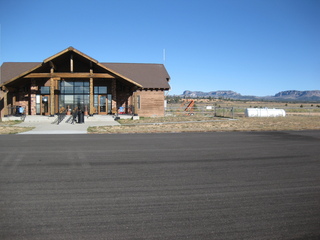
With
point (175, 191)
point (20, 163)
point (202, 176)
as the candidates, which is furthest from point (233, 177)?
point (20, 163)

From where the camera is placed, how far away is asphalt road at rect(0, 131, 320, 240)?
4.54m

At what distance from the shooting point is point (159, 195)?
19.9 ft

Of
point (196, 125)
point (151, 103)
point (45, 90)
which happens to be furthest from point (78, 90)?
point (196, 125)

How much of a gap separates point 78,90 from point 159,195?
2593 centimetres

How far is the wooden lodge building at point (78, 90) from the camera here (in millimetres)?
27531

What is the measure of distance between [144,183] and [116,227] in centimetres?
233

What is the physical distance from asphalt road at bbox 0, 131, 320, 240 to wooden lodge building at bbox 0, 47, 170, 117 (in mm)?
17775

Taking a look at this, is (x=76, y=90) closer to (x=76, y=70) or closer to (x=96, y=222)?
(x=76, y=70)

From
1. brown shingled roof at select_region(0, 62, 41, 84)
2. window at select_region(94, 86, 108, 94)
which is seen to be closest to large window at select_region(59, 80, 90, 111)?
window at select_region(94, 86, 108, 94)

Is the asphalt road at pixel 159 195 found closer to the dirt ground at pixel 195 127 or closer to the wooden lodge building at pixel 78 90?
the dirt ground at pixel 195 127

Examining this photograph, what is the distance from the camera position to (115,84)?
2991cm

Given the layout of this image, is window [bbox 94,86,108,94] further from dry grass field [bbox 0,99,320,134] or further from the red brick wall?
dry grass field [bbox 0,99,320,134]

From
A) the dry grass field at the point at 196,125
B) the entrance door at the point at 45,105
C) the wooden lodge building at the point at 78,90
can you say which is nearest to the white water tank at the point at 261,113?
the dry grass field at the point at 196,125

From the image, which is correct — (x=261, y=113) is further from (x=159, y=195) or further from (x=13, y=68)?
(x=159, y=195)
